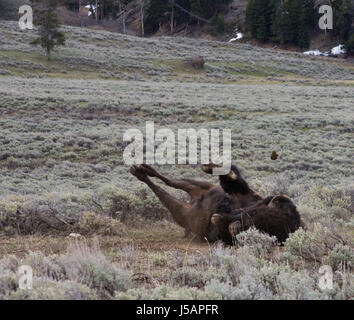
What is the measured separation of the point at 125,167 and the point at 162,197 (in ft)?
35.9

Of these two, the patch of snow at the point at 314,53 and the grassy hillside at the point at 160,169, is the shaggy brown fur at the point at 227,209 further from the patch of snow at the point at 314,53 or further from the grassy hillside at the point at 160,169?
the patch of snow at the point at 314,53

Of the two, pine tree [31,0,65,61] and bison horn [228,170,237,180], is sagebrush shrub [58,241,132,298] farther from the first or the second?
pine tree [31,0,65,61]

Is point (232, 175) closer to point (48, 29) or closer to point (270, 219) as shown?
point (270, 219)

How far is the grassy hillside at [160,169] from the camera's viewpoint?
151 inches

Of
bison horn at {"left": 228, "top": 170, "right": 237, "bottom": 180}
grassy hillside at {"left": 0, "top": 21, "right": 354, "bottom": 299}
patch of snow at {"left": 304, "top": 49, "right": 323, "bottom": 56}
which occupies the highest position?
patch of snow at {"left": 304, "top": 49, "right": 323, "bottom": 56}

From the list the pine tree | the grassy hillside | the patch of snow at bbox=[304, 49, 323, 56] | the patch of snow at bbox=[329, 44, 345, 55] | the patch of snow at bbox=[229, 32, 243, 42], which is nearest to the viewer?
the grassy hillside

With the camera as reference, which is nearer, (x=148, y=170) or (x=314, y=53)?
(x=148, y=170)

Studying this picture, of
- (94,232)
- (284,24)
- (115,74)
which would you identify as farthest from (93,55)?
(94,232)

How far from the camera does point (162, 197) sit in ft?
20.0

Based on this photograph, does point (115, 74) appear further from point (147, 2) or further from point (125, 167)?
point (147, 2)

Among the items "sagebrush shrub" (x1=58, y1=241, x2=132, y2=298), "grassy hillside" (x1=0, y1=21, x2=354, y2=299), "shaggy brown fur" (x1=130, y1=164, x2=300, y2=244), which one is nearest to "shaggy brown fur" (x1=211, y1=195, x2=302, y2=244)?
"shaggy brown fur" (x1=130, y1=164, x2=300, y2=244)

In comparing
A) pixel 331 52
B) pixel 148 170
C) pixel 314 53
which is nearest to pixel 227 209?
pixel 148 170

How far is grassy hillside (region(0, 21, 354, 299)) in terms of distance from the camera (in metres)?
3.83

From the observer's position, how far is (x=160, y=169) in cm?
1661
